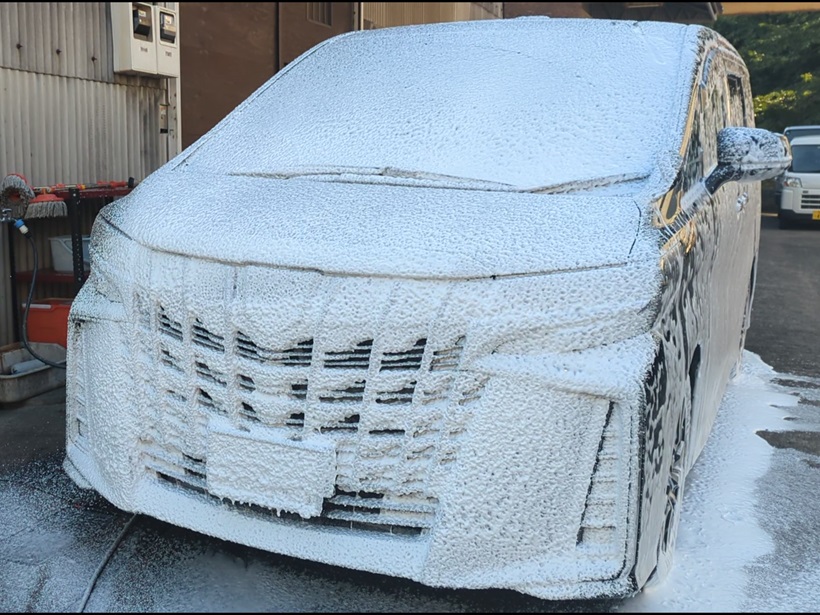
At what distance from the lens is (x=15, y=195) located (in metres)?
4.16

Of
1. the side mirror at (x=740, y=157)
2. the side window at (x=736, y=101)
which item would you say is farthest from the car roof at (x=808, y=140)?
the side mirror at (x=740, y=157)

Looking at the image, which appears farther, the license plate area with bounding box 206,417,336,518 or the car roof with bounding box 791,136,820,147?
the car roof with bounding box 791,136,820,147

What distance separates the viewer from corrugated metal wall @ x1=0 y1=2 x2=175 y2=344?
5.15m

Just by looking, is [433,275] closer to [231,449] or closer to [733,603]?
[231,449]

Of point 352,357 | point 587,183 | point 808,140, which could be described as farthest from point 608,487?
point 808,140

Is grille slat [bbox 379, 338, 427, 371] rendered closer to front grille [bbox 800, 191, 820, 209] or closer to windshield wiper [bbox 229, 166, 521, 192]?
windshield wiper [bbox 229, 166, 521, 192]

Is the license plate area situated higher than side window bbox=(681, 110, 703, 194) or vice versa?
side window bbox=(681, 110, 703, 194)

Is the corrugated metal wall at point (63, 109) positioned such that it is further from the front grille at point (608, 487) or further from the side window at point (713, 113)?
the front grille at point (608, 487)

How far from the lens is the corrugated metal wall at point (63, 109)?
515 cm

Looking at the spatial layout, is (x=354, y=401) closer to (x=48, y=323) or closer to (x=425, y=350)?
(x=425, y=350)

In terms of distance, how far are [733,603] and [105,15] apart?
5.15 m

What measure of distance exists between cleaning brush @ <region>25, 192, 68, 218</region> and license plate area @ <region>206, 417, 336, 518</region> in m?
2.66

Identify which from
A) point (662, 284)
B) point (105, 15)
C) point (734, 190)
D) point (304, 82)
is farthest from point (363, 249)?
point (105, 15)

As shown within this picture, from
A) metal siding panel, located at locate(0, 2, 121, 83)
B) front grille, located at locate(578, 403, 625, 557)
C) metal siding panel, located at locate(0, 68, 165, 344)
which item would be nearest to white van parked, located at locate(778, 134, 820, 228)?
metal siding panel, located at locate(0, 68, 165, 344)
